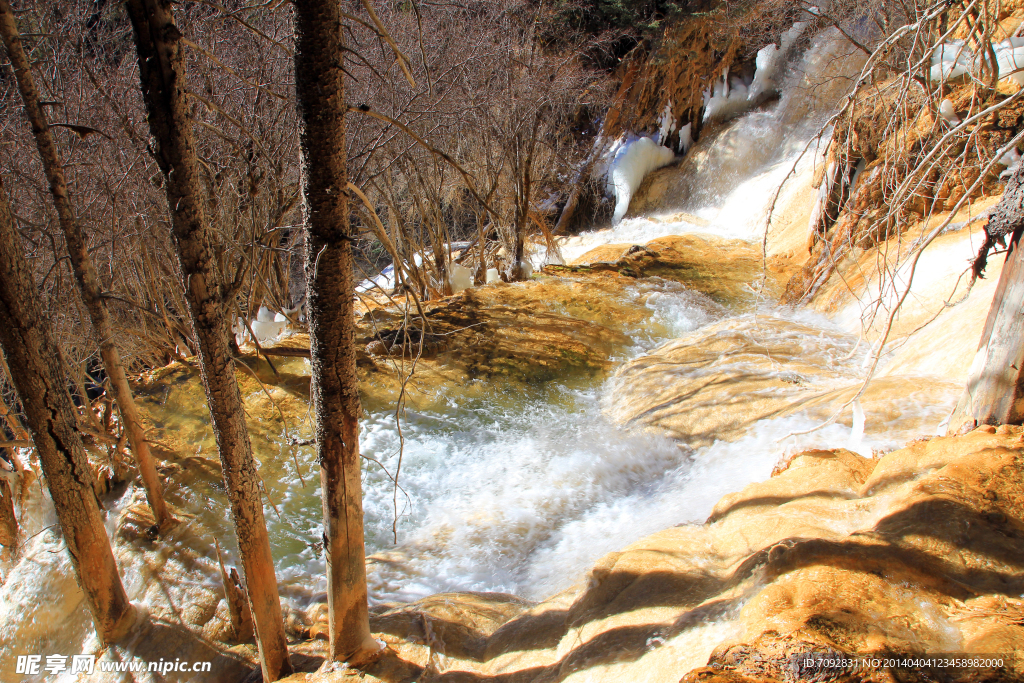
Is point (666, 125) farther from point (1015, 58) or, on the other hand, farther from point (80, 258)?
point (80, 258)

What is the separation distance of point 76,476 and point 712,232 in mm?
12797

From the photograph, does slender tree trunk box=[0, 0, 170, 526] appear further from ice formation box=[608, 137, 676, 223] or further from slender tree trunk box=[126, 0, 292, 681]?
ice formation box=[608, 137, 676, 223]

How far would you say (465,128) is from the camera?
891 centimetres

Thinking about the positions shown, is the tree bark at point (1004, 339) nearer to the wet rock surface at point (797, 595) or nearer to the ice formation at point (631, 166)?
the wet rock surface at point (797, 595)

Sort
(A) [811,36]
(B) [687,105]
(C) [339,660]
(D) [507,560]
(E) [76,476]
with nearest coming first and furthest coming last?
(C) [339,660]
(E) [76,476]
(D) [507,560]
(A) [811,36]
(B) [687,105]

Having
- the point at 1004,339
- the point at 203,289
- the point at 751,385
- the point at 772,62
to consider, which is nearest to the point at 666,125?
the point at 772,62

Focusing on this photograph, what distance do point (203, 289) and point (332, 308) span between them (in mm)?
528

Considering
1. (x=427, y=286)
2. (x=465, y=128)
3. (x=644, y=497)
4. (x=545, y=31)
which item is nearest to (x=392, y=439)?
(x=644, y=497)

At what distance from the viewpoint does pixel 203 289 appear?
2.20 metres

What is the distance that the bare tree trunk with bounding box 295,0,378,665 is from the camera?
1.90 metres

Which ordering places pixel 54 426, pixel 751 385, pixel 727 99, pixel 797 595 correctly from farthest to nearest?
pixel 727 99, pixel 751 385, pixel 54 426, pixel 797 595

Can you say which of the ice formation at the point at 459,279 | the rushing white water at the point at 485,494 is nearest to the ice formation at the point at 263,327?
the rushing white water at the point at 485,494

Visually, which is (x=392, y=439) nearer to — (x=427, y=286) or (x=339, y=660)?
(x=339, y=660)

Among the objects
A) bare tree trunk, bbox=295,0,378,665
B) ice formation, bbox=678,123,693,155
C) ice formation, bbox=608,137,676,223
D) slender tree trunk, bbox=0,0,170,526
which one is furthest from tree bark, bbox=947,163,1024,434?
ice formation, bbox=678,123,693,155
